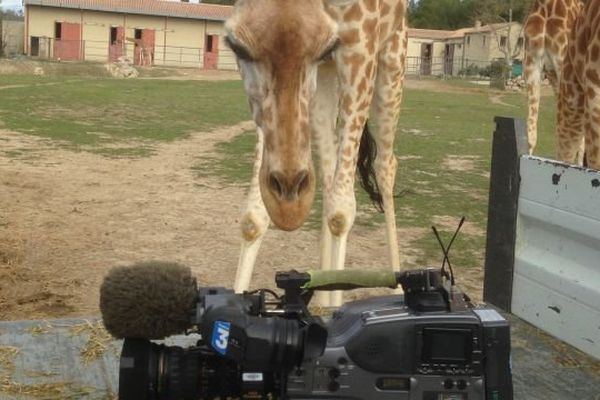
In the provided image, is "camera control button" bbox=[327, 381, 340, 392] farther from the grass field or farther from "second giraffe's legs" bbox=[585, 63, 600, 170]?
the grass field

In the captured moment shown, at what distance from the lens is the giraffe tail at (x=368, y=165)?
4.58 metres

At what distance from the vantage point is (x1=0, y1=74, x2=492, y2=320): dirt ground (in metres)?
4.86

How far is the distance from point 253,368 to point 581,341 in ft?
4.85

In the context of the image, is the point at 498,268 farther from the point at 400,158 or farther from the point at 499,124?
the point at 400,158

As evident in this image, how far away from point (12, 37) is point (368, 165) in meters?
44.7

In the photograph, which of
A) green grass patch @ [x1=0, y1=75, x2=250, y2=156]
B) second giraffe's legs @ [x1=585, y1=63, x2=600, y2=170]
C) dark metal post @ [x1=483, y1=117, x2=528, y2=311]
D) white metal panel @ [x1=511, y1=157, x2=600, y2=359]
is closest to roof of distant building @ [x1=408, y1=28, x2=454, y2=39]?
green grass patch @ [x1=0, y1=75, x2=250, y2=156]

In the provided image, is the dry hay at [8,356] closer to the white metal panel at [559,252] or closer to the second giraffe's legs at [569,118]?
the white metal panel at [559,252]

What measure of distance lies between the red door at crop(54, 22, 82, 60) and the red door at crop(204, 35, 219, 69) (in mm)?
6699

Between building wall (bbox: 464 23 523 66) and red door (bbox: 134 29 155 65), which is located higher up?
building wall (bbox: 464 23 523 66)

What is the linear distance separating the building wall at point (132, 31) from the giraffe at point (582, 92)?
37.8 metres

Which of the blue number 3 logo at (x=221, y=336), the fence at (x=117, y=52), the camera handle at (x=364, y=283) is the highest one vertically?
the fence at (x=117, y=52)

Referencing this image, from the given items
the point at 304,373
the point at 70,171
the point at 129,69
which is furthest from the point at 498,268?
the point at 129,69

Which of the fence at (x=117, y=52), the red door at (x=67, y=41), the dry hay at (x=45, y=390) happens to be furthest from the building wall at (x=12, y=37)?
the dry hay at (x=45, y=390)

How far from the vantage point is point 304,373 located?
2.01m
